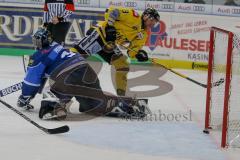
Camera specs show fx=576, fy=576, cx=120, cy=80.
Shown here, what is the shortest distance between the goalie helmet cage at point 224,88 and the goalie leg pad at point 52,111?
119 cm

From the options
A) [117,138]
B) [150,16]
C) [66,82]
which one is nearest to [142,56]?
[150,16]

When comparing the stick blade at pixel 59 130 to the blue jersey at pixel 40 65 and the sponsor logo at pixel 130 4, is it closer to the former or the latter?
the blue jersey at pixel 40 65

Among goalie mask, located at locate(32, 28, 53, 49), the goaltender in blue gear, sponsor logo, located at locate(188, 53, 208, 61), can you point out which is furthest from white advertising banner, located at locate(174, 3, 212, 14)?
goalie mask, located at locate(32, 28, 53, 49)

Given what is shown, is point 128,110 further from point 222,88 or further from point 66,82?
point 222,88

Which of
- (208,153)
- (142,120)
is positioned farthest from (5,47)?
(208,153)

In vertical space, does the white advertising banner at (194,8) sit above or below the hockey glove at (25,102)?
above

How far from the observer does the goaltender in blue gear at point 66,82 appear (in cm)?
494

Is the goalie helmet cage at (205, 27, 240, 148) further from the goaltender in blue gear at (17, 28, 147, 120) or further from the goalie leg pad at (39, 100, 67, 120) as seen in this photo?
the goalie leg pad at (39, 100, 67, 120)

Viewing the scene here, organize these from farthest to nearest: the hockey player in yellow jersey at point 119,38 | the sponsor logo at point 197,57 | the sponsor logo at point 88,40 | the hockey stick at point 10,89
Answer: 1. the sponsor logo at point 197,57
2. the sponsor logo at point 88,40
3. the hockey player in yellow jersey at point 119,38
4. the hockey stick at point 10,89

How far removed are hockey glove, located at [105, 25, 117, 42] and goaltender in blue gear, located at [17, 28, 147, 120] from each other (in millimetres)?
485

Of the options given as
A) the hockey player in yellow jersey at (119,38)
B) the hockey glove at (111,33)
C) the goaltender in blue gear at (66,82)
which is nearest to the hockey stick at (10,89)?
the goaltender in blue gear at (66,82)

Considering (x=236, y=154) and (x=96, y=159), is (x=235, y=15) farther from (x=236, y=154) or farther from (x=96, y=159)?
(x=96, y=159)

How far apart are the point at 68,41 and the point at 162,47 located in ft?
4.80

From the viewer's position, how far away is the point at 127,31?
5.63 meters
